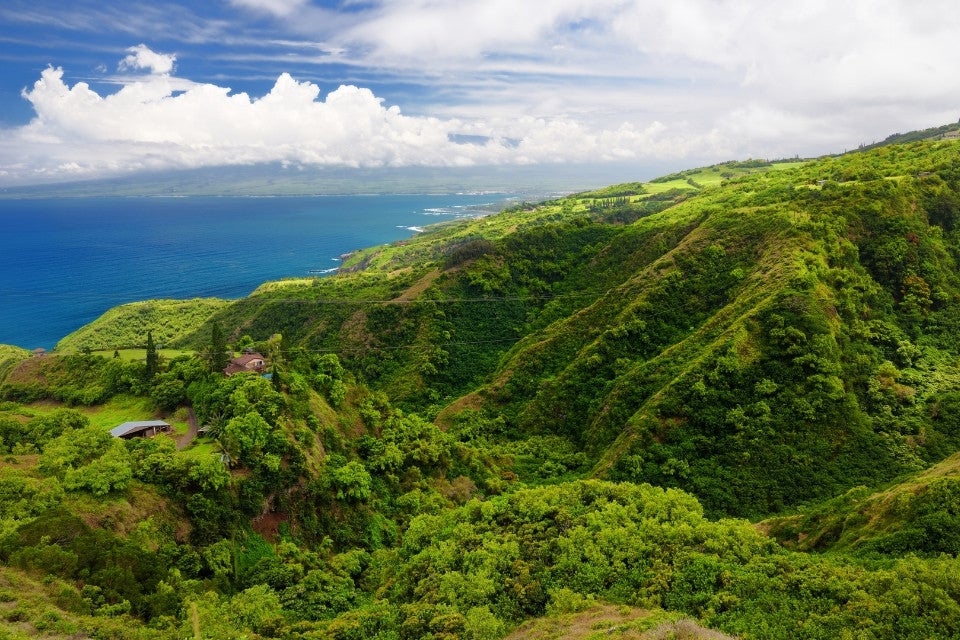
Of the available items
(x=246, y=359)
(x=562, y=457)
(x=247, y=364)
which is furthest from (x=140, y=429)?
(x=562, y=457)

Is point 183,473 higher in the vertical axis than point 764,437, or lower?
higher

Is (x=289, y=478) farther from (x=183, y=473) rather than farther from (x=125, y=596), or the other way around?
(x=125, y=596)

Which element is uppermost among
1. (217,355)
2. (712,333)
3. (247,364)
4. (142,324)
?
(217,355)

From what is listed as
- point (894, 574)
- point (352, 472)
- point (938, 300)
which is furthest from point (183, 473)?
A: point (938, 300)

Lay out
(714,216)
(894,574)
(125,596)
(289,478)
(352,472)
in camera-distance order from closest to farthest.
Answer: (894,574)
(125,596)
(289,478)
(352,472)
(714,216)

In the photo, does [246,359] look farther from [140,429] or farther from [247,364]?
[140,429]

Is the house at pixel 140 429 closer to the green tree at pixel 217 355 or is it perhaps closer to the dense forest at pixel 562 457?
the dense forest at pixel 562 457
